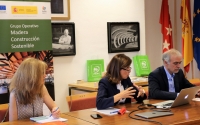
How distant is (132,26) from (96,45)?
2.37ft

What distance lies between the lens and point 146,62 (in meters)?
5.11

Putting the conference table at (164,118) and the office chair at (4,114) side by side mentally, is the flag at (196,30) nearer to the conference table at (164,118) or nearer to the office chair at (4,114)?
the conference table at (164,118)

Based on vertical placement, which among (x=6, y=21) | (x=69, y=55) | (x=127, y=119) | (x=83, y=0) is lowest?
(x=127, y=119)

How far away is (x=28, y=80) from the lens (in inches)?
107

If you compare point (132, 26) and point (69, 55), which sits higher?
point (132, 26)

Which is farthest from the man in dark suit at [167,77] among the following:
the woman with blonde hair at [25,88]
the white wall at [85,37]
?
the white wall at [85,37]

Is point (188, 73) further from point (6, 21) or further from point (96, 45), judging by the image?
point (6, 21)

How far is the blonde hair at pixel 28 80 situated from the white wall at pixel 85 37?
61.4 inches

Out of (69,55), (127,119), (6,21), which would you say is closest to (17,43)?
(6,21)

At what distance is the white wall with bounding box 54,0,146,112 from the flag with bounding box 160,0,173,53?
899 millimetres

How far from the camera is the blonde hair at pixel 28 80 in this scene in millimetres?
2719

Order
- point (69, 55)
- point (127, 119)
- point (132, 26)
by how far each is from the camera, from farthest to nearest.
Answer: point (132, 26), point (69, 55), point (127, 119)

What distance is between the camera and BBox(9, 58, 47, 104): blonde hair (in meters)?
2.72

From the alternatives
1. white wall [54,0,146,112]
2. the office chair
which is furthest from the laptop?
white wall [54,0,146,112]
